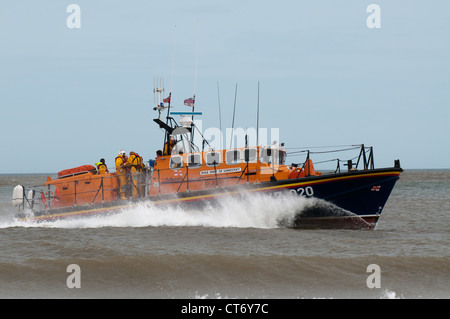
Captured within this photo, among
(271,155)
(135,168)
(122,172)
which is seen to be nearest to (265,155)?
(271,155)

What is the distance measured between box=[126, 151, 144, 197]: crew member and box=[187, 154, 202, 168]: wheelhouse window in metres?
1.47

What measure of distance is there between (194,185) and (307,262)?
4958 millimetres

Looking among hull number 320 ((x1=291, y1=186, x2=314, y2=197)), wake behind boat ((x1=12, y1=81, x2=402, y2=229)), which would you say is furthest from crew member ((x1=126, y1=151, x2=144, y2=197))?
hull number 320 ((x1=291, y1=186, x2=314, y2=197))

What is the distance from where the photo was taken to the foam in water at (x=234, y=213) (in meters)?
12.5

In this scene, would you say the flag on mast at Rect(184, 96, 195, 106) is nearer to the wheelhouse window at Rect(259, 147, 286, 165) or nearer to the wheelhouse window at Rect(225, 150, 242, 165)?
the wheelhouse window at Rect(225, 150, 242, 165)

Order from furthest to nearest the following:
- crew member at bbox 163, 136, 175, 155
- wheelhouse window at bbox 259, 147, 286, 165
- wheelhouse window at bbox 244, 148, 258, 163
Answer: crew member at bbox 163, 136, 175, 155
wheelhouse window at bbox 259, 147, 286, 165
wheelhouse window at bbox 244, 148, 258, 163

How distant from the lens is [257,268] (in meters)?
9.20

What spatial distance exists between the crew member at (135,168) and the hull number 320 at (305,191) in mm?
4429

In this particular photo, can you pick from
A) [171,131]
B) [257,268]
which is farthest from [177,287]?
[171,131]

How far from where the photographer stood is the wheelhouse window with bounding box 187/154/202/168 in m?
13.5

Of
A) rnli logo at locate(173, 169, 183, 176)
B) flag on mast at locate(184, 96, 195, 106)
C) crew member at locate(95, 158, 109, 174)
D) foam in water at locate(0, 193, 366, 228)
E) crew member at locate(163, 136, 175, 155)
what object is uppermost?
flag on mast at locate(184, 96, 195, 106)

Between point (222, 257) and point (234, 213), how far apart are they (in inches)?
128

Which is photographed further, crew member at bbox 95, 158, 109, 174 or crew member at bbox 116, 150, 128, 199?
crew member at bbox 95, 158, 109, 174
